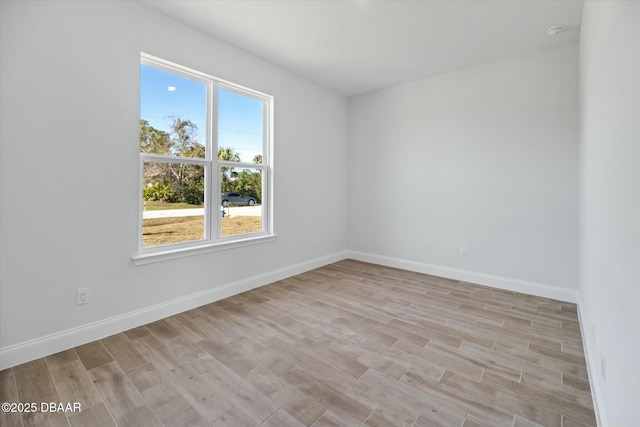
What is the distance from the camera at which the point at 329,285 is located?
3.86 m

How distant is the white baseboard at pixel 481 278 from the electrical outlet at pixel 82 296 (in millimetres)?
3820

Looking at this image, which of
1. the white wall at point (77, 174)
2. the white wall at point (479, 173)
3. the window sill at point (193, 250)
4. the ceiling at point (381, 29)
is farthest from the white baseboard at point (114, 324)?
the ceiling at point (381, 29)

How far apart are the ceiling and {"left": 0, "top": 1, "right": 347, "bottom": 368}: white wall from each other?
0.49m

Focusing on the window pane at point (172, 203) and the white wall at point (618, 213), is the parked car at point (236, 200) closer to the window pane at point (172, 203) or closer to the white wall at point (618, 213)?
the window pane at point (172, 203)

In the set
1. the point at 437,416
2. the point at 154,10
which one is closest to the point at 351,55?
the point at 154,10

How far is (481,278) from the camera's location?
3898mm

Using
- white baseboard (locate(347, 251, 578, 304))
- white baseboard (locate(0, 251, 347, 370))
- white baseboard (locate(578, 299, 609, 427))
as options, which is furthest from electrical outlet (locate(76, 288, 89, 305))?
white baseboard (locate(347, 251, 578, 304))

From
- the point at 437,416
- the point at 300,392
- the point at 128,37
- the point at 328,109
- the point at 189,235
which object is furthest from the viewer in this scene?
the point at 328,109

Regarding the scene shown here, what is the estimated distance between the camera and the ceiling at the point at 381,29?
2.64 m

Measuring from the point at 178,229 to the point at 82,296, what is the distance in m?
0.97

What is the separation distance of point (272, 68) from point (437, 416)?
399 centimetres

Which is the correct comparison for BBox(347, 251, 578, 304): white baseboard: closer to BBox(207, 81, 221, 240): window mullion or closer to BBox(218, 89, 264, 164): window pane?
BBox(218, 89, 264, 164): window pane

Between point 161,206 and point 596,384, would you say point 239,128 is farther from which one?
point 596,384

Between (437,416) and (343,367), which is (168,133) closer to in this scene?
(343,367)
